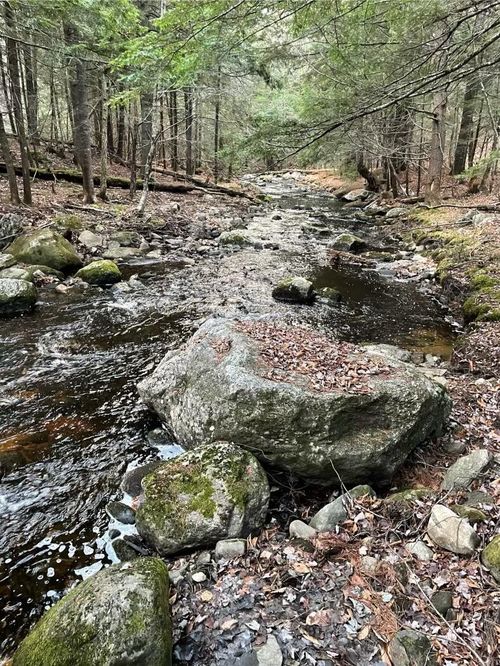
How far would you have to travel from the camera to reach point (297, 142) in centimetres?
594

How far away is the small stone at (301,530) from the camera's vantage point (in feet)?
11.5

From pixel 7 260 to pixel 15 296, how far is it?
96.5 inches

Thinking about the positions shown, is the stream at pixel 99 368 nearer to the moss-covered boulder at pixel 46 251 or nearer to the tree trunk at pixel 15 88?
the moss-covered boulder at pixel 46 251

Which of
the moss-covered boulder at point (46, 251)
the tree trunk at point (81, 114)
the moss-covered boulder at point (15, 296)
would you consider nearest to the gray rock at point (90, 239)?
the moss-covered boulder at point (46, 251)

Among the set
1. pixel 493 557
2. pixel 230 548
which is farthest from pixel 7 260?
pixel 493 557

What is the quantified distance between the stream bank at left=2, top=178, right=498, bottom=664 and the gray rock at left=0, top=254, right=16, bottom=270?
1615 millimetres

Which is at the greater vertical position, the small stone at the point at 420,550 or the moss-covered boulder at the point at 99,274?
the moss-covered boulder at the point at 99,274

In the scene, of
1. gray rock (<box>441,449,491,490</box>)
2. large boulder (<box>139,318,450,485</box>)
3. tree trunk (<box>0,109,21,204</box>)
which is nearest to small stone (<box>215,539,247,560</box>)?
large boulder (<box>139,318,450,485</box>)

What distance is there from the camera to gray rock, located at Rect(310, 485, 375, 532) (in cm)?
355

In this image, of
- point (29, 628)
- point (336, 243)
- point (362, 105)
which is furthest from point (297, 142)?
point (336, 243)

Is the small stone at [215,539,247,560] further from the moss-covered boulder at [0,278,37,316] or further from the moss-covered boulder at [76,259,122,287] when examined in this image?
the moss-covered boulder at [76,259,122,287]

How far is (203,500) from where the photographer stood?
365 cm

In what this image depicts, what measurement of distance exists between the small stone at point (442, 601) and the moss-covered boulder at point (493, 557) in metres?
0.32

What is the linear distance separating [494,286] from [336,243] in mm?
7155
